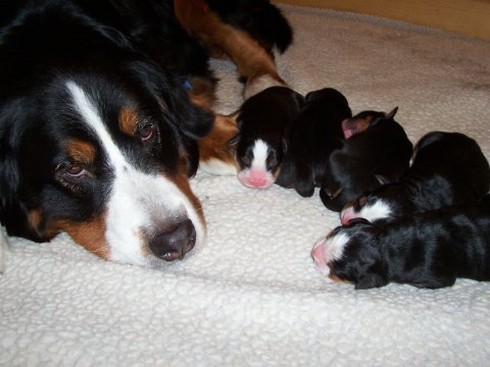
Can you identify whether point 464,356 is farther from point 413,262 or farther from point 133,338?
point 133,338

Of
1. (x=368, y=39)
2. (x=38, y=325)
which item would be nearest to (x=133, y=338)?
(x=38, y=325)

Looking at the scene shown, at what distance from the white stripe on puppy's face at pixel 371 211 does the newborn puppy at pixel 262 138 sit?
326 mm

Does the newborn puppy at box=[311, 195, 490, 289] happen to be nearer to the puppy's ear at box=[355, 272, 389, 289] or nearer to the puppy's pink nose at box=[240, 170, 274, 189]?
the puppy's ear at box=[355, 272, 389, 289]

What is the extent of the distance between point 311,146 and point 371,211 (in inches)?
13.7

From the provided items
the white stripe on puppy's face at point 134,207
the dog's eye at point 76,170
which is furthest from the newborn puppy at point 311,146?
the dog's eye at point 76,170

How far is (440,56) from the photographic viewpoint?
2951 mm

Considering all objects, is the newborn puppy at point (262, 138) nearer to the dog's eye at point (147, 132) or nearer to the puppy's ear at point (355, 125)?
the puppy's ear at point (355, 125)

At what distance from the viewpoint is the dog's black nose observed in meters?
1.48

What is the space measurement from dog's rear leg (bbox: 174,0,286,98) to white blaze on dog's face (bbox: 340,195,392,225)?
1.08 m

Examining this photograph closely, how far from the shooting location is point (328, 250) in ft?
5.22

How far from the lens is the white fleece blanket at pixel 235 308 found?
55.0 inches

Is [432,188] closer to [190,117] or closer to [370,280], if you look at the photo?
[370,280]

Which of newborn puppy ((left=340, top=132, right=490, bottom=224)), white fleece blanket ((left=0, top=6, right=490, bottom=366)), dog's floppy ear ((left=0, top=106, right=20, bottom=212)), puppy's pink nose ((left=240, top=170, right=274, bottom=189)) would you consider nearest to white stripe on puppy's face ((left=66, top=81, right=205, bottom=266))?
white fleece blanket ((left=0, top=6, right=490, bottom=366))

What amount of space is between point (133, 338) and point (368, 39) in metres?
2.42
